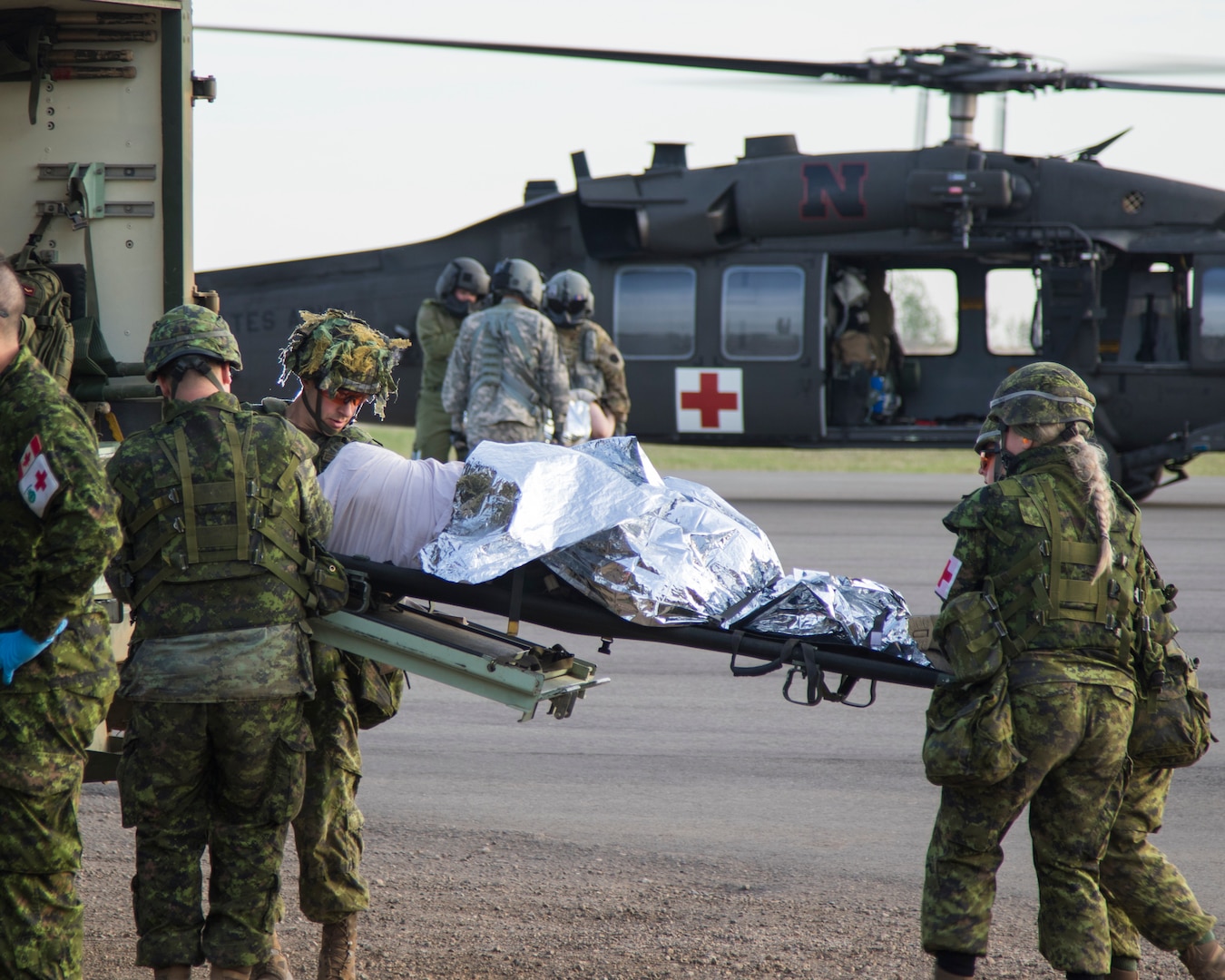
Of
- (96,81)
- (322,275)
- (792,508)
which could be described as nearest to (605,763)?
(96,81)

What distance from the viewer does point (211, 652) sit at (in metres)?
3.16

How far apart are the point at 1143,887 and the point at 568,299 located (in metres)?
8.16

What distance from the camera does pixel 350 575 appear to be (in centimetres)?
345

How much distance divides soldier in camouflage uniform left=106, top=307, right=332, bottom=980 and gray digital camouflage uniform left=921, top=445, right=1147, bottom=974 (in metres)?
1.55

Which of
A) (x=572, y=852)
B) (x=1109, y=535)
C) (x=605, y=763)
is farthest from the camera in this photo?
(x=605, y=763)

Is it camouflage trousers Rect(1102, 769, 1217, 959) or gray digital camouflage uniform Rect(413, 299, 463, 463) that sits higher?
gray digital camouflage uniform Rect(413, 299, 463, 463)

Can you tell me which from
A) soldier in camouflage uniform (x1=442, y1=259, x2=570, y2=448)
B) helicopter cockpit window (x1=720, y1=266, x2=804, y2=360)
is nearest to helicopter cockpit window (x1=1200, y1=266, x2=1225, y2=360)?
helicopter cockpit window (x1=720, y1=266, x2=804, y2=360)

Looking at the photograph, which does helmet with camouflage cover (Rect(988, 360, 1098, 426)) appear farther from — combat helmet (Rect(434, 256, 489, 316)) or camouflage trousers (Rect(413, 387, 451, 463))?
camouflage trousers (Rect(413, 387, 451, 463))

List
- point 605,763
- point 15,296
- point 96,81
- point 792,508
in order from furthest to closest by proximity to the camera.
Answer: point 792,508 < point 605,763 < point 96,81 < point 15,296

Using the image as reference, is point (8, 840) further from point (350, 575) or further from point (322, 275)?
point (322, 275)

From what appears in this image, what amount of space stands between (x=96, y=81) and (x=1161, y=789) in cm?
416

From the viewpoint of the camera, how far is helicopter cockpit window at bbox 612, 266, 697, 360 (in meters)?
13.9

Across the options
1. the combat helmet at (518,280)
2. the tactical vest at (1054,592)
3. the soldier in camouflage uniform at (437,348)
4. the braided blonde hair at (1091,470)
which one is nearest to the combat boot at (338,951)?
the tactical vest at (1054,592)

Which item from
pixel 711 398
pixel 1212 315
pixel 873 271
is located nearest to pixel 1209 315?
pixel 1212 315
